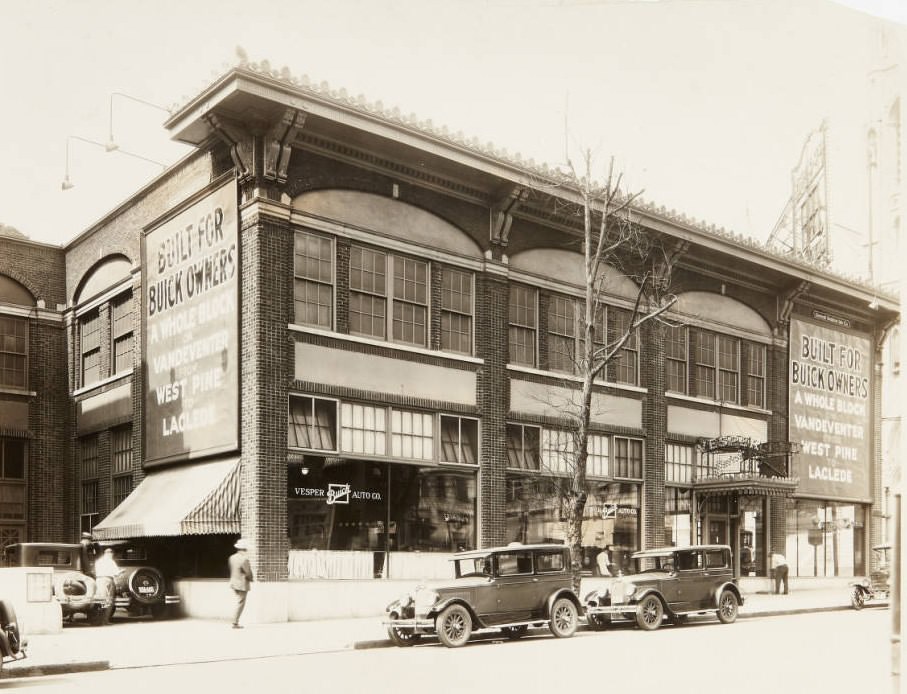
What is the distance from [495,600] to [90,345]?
1360cm

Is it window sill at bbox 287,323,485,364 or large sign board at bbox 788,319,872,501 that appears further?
large sign board at bbox 788,319,872,501

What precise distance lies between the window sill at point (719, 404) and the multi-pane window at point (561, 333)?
11.4ft

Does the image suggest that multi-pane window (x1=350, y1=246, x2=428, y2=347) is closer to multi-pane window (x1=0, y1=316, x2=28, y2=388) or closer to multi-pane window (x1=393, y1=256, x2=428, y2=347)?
multi-pane window (x1=393, y1=256, x2=428, y2=347)

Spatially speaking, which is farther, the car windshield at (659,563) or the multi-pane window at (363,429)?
the multi-pane window at (363,429)

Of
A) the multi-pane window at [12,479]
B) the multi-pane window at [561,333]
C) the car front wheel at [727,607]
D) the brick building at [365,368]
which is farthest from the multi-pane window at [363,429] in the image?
the multi-pane window at [12,479]

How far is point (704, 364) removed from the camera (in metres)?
27.7

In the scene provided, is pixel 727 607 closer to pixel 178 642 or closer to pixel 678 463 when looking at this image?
pixel 678 463

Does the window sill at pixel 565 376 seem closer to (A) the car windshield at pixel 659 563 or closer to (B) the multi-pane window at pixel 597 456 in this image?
(B) the multi-pane window at pixel 597 456

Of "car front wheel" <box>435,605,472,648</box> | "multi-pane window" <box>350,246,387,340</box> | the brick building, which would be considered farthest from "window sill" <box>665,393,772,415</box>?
"car front wheel" <box>435,605,472,648</box>

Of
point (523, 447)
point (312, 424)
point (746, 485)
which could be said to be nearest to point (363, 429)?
point (312, 424)

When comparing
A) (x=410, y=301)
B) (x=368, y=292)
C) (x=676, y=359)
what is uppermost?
(x=368, y=292)

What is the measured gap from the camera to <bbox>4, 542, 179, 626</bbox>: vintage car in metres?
18.5

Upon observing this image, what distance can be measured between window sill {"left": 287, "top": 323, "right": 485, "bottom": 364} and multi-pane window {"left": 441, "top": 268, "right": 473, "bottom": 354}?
189 millimetres

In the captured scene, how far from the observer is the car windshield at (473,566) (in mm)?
15992
